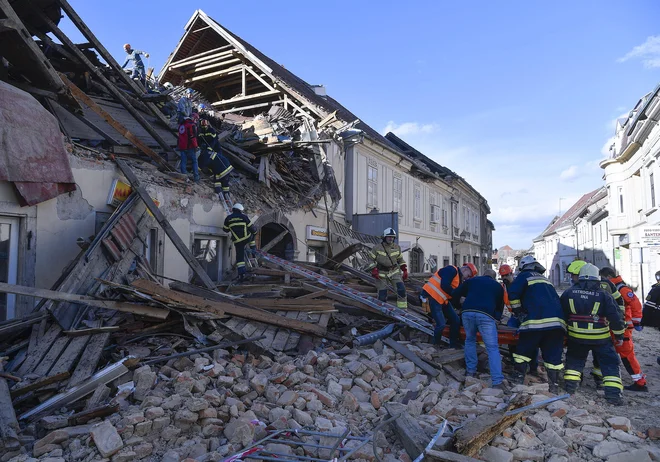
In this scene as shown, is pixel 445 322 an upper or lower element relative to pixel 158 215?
→ lower

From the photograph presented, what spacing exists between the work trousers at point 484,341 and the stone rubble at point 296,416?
236 mm

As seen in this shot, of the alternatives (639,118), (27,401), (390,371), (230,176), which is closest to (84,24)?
(230,176)

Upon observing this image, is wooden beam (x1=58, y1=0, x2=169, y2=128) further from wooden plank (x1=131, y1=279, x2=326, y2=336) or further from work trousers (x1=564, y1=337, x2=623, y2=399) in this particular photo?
work trousers (x1=564, y1=337, x2=623, y2=399)

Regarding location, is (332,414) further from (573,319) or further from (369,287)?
(369,287)

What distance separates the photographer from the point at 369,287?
9586 millimetres

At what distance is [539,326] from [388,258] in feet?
11.1

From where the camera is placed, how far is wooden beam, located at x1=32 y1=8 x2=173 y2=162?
29.0 feet

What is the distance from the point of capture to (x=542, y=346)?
19.3 ft

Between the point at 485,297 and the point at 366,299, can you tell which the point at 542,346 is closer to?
the point at 485,297

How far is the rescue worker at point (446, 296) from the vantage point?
22.2 ft

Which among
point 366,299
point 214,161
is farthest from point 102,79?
point 366,299

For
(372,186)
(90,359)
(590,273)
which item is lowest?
(90,359)

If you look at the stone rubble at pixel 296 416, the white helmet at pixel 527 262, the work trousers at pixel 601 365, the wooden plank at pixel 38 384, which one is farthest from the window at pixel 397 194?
the wooden plank at pixel 38 384

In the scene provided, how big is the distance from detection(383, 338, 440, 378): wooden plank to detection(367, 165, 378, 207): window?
34.2 feet
